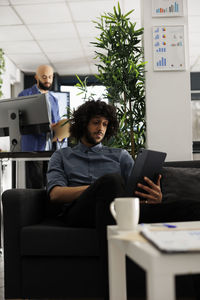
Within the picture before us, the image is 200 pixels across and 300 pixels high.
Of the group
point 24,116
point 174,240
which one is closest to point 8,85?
point 24,116

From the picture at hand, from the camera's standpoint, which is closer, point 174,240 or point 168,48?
point 174,240

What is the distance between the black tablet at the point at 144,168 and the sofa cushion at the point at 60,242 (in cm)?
30

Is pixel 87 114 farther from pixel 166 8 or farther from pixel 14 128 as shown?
pixel 166 8

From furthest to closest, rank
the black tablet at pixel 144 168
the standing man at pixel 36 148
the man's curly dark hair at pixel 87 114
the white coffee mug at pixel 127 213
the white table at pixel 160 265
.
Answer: the standing man at pixel 36 148 < the man's curly dark hair at pixel 87 114 < the black tablet at pixel 144 168 < the white coffee mug at pixel 127 213 < the white table at pixel 160 265

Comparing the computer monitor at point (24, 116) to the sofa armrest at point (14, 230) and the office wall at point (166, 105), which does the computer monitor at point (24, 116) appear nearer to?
the office wall at point (166, 105)

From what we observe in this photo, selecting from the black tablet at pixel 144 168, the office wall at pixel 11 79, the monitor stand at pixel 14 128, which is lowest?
the black tablet at pixel 144 168

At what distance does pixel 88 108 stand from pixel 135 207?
4.59ft

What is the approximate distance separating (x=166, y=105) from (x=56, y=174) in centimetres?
119

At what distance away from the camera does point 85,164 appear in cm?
232

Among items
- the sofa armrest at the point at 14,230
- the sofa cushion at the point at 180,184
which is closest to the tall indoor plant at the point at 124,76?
the sofa cushion at the point at 180,184

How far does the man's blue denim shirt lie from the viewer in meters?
2.26

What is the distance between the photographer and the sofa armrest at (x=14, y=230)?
183 cm

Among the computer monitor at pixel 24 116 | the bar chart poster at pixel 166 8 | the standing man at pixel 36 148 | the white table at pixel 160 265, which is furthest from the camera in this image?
the standing man at pixel 36 148

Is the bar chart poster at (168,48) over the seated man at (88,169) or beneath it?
over
